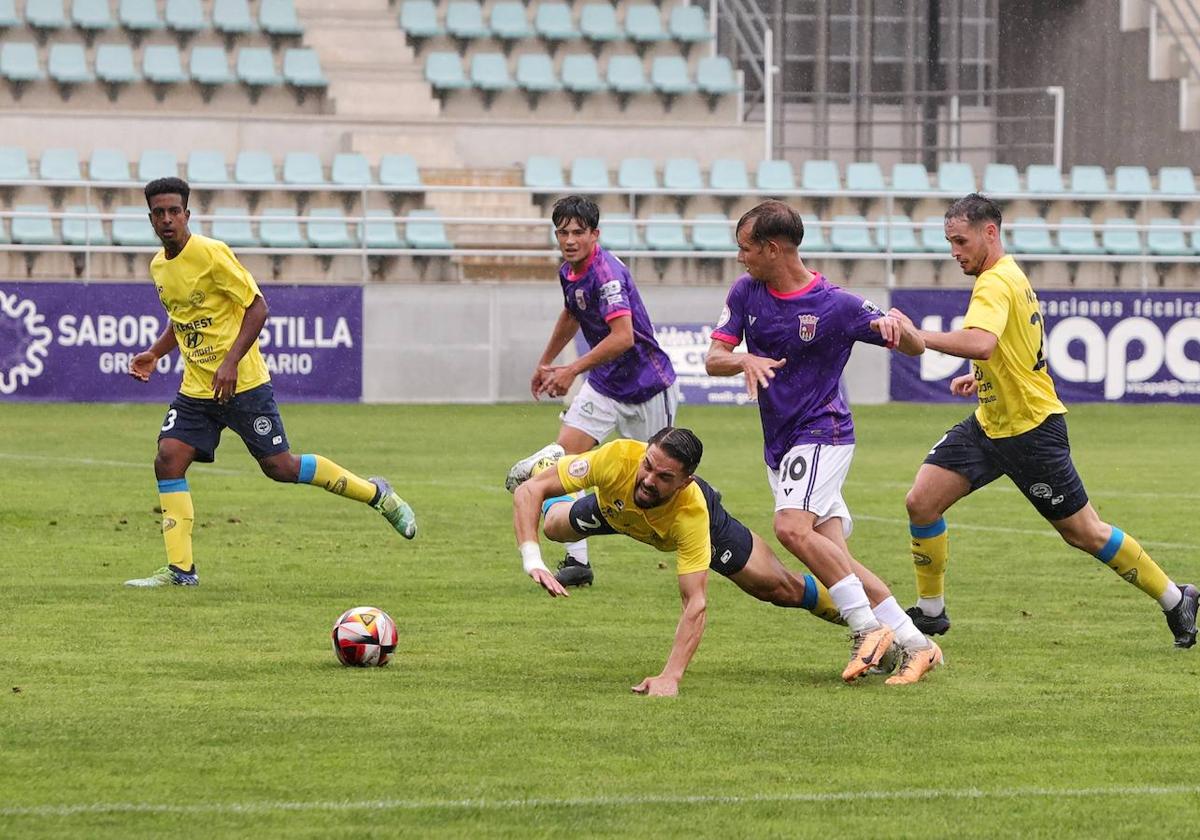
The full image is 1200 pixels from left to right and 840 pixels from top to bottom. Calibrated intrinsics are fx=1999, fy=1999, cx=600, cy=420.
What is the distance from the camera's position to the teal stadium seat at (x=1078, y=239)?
30688mm

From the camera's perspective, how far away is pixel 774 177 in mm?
30766

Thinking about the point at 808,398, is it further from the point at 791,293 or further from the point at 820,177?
the point at 820,177

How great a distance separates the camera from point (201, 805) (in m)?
5.54

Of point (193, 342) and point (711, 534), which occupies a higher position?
point (193, 342)

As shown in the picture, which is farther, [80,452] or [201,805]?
[80,452]

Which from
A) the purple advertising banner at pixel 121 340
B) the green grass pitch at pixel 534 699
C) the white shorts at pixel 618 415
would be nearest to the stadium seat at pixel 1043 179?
the purple advertising banner at pixel 121 340

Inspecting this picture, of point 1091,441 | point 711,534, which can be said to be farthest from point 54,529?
point 1091,441

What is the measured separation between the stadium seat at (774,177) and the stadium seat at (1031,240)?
3.53 m

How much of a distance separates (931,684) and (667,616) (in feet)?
6.84

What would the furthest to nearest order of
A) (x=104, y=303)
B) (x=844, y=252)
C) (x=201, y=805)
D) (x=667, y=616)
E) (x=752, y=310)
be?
1. (x=844, y=252)
2. (x=104, y=303)
3. (x=667, y=616)
4. (x=752, y=310)
5. (x=201, y=805)

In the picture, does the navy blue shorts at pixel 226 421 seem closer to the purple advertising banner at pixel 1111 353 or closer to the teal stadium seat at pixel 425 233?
the purple advertising banner at pixel 1111 353

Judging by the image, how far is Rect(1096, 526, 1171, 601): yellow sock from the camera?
29.2ft

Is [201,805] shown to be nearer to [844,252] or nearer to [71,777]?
[71,777]

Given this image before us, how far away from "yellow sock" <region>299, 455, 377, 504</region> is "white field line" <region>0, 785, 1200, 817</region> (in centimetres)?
559
